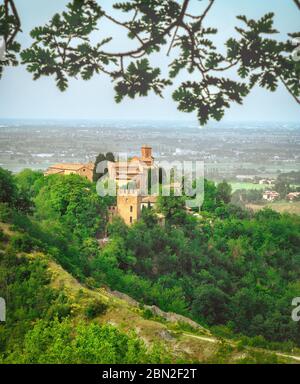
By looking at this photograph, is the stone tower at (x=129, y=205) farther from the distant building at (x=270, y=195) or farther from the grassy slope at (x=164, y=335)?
the grassy slope at (x=164, y=335)

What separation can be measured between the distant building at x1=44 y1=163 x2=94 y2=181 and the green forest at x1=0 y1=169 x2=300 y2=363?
957mm

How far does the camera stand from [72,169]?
21.3m

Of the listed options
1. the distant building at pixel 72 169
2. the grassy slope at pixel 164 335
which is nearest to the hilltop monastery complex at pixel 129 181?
the distant building at pixel 72 169

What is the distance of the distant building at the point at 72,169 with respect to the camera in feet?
68.2

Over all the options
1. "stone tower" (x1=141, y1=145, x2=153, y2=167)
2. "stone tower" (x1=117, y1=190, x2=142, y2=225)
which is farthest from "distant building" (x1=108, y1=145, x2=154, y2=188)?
"stone tower" (x1=117, y1=190, x2=142, y2=225)

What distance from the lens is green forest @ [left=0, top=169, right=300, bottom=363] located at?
28.8 feet

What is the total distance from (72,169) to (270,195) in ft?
24.4

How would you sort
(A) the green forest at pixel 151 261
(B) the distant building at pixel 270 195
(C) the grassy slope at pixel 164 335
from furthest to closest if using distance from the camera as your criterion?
(B) the distant building at pixel 270 195 → (A) the green forest at pixel 151 261 → (C) the grassy slope at pixel 164 335

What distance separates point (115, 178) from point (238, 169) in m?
4.23

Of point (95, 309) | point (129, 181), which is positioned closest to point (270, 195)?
point (129, 181)

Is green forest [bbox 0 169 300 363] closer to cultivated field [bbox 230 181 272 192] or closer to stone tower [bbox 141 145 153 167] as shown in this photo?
cultivated field [bbox 230 181 272 192]

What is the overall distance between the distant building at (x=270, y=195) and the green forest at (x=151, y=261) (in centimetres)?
66

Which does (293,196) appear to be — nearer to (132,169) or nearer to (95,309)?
(132,169)
